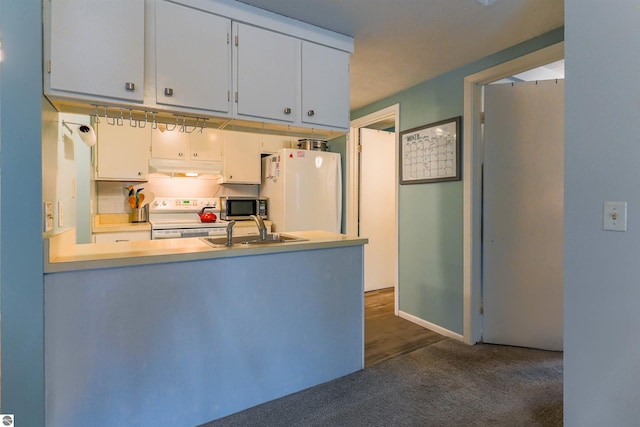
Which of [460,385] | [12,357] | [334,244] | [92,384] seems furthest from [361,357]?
[12,357]

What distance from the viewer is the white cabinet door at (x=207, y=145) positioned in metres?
3.79

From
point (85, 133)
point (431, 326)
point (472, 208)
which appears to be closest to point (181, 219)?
point (85, 133)

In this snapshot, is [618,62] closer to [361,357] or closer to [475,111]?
[475,111]

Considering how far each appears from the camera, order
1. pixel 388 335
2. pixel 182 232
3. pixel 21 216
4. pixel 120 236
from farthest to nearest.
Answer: pixel 182 232 → pixel 120 236 → pixel 388 335 → pixel 21 216

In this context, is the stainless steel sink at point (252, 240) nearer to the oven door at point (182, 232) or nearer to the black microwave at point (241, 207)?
the oven door at point (182, 232)

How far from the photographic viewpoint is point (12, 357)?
1.31m

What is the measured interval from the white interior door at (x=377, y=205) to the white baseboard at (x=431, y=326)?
78cm

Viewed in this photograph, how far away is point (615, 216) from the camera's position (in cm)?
135

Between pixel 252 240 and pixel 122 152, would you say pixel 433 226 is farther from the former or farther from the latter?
pixel 122 152

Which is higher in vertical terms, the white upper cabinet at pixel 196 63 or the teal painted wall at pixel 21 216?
the white upper cabinet at pixel 196 63

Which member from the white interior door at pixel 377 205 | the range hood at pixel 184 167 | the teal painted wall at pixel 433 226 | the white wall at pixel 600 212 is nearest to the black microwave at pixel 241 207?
the range hood at pixel 184 167

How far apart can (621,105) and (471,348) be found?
2003mm

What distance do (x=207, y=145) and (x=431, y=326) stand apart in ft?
10.3

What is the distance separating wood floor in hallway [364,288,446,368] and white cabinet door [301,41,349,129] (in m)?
1.78
